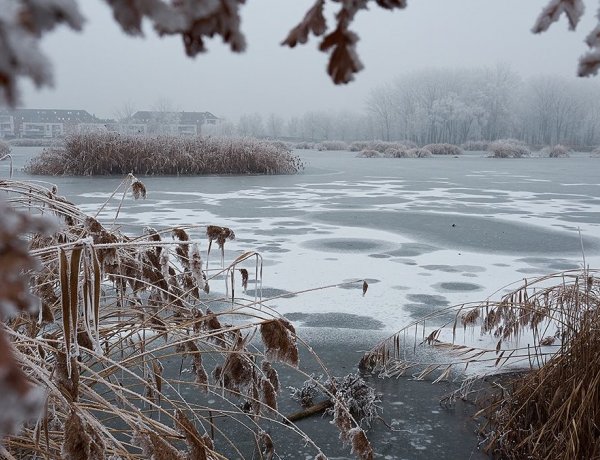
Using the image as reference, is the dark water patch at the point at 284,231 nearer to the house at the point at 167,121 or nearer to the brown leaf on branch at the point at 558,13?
the brown leaf on branch at the point at 558,13

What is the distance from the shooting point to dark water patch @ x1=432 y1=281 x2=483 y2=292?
4.64 metres

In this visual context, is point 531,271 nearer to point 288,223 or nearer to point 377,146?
point 288,223

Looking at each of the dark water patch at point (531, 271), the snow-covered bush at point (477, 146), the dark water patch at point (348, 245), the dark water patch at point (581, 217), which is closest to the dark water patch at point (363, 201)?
the dark water patch at point (581, 217)

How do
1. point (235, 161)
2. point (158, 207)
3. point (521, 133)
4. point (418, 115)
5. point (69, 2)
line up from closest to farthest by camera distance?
point (69, 2) < point (158, 207) < point (235, 161) < point (418, 115) < point (521, 133)

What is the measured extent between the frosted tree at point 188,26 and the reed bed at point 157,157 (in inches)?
631

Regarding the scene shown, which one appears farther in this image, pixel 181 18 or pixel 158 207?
pixel 158 207

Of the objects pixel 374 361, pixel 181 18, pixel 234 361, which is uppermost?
pixel 181 18

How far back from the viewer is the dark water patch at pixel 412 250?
5.99 meters

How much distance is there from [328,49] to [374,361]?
9.47 ft

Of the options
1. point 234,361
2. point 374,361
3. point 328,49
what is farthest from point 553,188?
point 328,49

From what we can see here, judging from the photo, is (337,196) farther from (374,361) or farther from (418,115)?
(418,115)

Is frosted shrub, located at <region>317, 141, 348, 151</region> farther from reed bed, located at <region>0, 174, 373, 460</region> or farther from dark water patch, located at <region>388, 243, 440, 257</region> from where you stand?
reed bed, located at <region>0, 174, 373, 460</region>

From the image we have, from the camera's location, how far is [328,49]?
19.5 inches

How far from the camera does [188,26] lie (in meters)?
0.37
